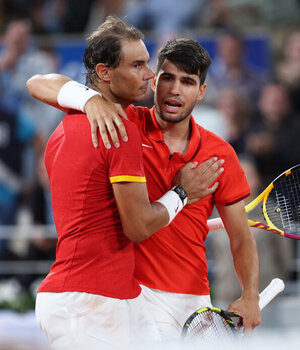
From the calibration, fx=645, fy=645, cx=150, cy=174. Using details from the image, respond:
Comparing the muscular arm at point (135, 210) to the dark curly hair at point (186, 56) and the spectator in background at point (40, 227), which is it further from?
the spectator in background at point (40, 227)

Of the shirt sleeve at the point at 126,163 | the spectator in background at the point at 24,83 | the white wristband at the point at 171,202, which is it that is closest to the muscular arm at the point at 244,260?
the white wristband at the point at 171,202

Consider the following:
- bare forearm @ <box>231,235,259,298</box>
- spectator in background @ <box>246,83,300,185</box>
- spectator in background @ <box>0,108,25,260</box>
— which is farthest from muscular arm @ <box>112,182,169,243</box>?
spectator in background @ <box>0,108,25,260</box>

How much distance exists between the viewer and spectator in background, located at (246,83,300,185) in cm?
624

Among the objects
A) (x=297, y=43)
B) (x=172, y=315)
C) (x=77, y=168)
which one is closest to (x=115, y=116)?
(x=77, y=168)

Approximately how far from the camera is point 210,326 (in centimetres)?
257

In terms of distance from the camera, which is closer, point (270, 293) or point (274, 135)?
point (270, 293)

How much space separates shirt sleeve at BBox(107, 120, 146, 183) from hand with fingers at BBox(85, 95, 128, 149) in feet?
0.07

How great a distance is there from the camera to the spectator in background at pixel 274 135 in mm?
6242

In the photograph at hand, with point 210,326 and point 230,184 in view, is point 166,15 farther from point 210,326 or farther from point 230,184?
point 210,326

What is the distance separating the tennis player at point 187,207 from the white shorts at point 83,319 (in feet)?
1.11

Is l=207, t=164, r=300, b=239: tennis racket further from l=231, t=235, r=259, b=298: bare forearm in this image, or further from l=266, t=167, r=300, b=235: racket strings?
l=231, t=235, r=259, b=298: bare forearm

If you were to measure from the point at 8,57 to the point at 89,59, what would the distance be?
506 centimetres

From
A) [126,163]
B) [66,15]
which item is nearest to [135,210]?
[126,163]

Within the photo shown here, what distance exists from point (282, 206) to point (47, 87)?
123 cm
